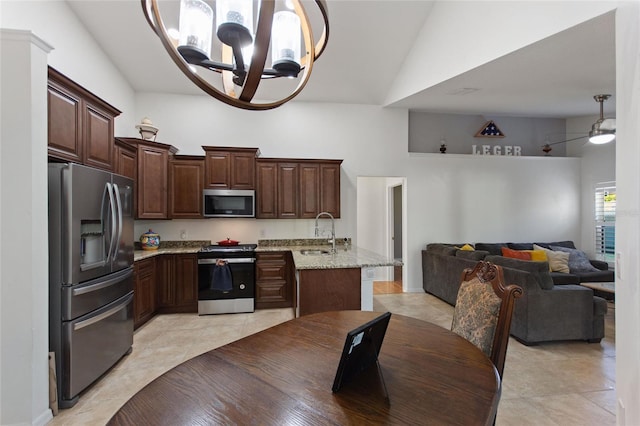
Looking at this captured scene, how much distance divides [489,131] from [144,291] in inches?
245

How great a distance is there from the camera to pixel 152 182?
3.98m

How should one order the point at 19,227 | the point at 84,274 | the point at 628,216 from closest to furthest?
1. the point at 628,216
2. the point at 19,227
3. the point at 84,274

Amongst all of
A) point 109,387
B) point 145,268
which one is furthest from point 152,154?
point 109,387

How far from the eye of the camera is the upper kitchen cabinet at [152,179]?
3.86 metres

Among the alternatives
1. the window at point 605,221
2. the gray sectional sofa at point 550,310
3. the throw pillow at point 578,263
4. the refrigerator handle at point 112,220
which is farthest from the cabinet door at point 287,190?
the window at point 605,221

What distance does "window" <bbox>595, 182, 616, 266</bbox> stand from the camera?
509 cm

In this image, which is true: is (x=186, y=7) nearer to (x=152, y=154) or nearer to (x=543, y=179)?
(x=152, y=154)

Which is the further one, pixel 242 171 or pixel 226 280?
pixel 242 171

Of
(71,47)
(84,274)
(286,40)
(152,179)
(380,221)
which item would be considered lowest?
(84,274)

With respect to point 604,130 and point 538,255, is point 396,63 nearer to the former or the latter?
point 604,130

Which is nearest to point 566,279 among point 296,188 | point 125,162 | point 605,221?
point 605,221

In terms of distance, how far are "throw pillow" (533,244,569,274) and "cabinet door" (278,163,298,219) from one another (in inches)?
163

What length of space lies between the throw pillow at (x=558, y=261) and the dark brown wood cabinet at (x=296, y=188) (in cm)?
349

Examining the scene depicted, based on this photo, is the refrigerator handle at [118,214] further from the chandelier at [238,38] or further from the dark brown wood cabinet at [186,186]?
the dark brown wood cabinet at [186,186]
